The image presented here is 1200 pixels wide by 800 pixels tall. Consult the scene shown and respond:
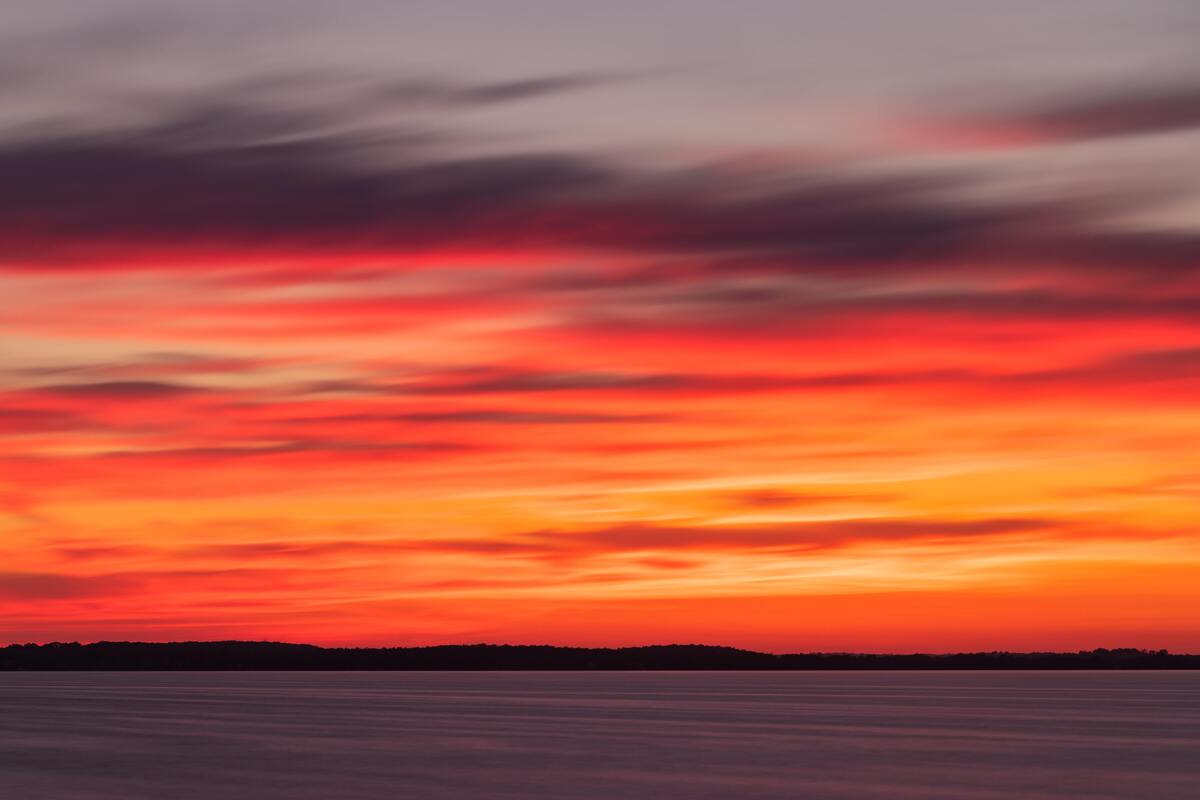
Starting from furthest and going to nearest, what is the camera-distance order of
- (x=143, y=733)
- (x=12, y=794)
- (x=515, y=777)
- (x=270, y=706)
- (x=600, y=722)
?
1. (x=270, y=706)
2. (x=600, y=722)
3. (x=143, y=733)
4. (x=515, y=777)
5. (x=12, y=794)

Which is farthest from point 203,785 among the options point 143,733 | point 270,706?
point 270,706

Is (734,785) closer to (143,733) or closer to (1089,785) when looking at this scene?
(1089,785)

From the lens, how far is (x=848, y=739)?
10412 cm

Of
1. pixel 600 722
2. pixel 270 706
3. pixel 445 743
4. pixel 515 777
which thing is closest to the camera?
pixel 515 777

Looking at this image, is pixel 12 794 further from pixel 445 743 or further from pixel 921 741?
pixel 921 741

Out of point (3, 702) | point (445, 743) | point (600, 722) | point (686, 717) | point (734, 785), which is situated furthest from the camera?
point (3, 702)

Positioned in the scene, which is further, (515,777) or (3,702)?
(3,702)

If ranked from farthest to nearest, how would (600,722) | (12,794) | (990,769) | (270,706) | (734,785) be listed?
(270,706), (600,722), (990,769), (734,785), (12,794)

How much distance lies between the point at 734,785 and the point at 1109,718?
273 ft

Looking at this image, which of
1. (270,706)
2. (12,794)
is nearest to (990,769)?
(12,794)

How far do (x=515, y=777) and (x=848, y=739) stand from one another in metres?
36.8

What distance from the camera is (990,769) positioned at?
7869 cm

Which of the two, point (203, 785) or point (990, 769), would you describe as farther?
point (990, 769)

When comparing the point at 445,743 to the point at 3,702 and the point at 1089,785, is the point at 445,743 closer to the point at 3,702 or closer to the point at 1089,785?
the point at 1089,785
